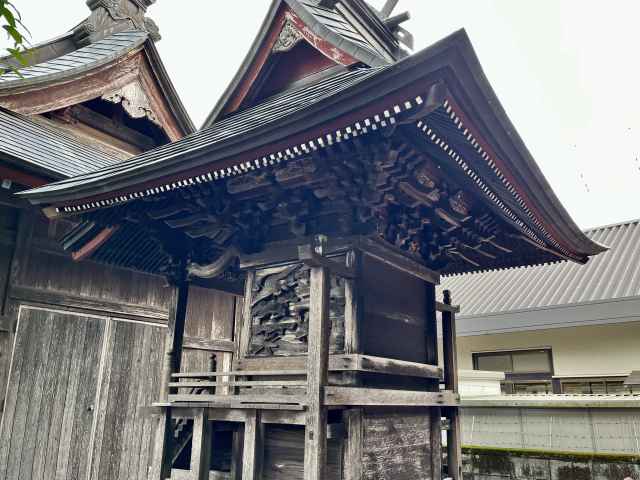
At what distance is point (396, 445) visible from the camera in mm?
5172

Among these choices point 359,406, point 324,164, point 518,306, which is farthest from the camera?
point 518,306

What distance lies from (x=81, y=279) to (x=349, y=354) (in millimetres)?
4374

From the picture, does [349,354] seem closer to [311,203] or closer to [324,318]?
[324,318]

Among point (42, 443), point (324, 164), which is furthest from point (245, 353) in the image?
point (42, 443)

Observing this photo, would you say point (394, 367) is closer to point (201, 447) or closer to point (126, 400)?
point (201, 447)

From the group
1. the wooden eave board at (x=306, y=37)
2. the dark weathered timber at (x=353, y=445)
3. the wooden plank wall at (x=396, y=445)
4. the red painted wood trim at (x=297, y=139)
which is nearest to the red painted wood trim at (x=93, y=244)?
the red painted wood trim at (x=297, y=139)

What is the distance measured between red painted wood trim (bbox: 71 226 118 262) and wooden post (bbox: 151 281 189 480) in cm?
109

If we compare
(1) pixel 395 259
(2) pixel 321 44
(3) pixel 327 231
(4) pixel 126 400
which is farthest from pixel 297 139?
(4) pixel 126 400

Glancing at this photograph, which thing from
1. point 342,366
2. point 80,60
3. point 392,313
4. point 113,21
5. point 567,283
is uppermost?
point 113,21

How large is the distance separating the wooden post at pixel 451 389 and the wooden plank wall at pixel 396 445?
0.52 metres

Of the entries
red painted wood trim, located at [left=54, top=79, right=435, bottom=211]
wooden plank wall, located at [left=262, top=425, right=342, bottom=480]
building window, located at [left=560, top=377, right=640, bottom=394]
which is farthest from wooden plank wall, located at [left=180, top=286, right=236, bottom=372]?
building window, located at [left=560, top=377, right=640, bottom=394]

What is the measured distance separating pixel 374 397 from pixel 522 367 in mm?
7244

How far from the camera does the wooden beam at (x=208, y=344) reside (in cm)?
838

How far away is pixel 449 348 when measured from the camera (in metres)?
6.61
